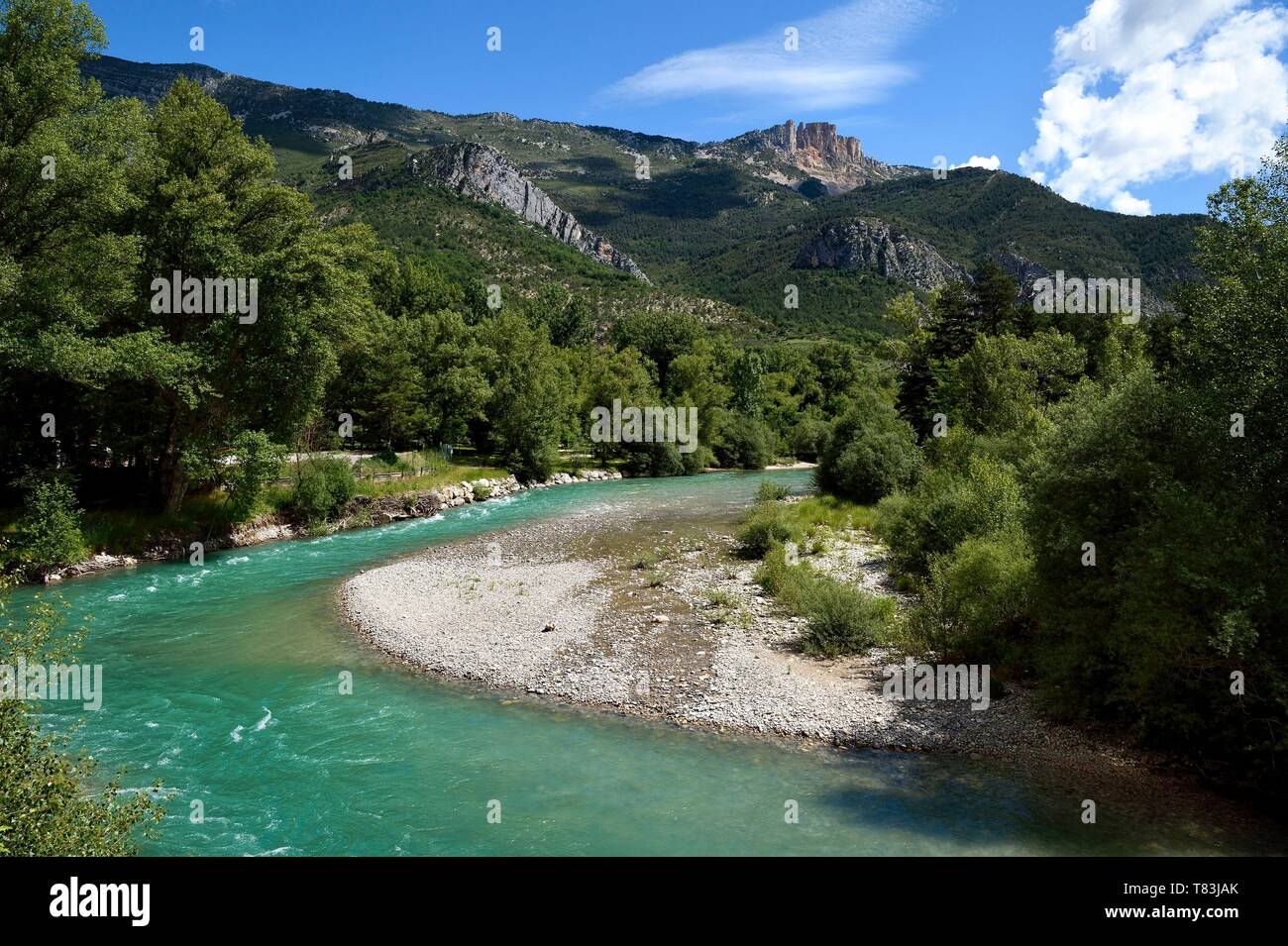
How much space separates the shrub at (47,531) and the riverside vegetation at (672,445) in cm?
11

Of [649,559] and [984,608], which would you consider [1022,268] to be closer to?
[649,559]

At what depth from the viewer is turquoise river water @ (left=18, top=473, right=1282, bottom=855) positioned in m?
9.94

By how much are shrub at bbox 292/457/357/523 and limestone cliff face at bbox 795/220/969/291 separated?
146 meters

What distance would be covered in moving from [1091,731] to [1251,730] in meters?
2.51

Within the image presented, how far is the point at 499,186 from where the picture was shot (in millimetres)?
175625

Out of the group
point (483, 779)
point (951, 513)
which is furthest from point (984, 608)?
point (483, 779)

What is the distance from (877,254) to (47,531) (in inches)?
6750

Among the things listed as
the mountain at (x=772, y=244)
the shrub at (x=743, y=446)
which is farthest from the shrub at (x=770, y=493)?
the mountain at (x=772, y=244)

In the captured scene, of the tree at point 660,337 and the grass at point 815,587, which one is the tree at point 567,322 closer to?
the tree at point 660,337

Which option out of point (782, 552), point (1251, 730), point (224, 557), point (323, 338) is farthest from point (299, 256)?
point (1251, 730)

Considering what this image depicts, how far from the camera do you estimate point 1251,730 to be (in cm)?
1034

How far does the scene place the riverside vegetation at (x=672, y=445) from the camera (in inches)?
A: 400

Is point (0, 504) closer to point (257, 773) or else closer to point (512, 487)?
point (257, 773)
